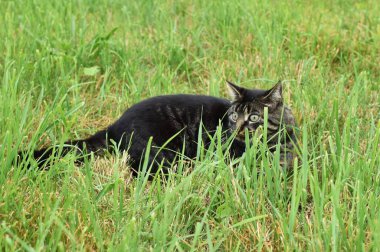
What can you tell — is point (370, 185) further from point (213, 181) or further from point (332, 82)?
point (332, 82)

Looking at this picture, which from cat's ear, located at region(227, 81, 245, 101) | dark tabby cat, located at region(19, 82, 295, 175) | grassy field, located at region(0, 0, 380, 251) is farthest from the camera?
cat's ear, located at region(227, 81, 245, 101)

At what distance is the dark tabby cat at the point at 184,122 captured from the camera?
2738 millimetres

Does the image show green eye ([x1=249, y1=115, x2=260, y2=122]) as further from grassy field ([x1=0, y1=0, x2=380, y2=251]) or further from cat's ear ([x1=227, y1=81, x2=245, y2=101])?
grassy field ([x1=0, y1=0, x2=380, y2=251])

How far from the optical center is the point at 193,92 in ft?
11.8

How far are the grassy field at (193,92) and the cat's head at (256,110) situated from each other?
0.15 m

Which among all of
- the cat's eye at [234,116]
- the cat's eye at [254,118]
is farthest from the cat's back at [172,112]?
the cat's eye at [254,118]

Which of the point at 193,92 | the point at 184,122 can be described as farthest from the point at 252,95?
the point at 193,92

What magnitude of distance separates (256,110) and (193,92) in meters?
0.89

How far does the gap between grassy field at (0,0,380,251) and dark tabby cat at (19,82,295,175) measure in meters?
0.15

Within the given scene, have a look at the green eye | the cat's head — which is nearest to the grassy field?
the cat's head

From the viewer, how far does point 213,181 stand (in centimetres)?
208

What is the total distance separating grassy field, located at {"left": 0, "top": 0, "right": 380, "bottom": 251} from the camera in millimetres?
1677

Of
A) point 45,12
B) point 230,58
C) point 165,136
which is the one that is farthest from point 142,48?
point 165,136

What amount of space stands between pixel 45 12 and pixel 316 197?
3.26 m
